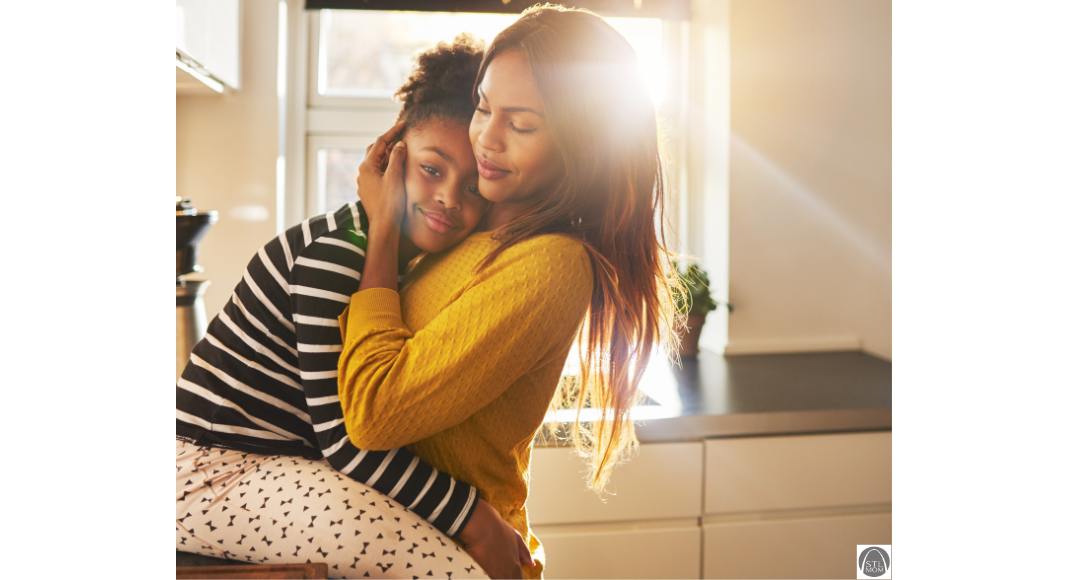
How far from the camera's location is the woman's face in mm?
583

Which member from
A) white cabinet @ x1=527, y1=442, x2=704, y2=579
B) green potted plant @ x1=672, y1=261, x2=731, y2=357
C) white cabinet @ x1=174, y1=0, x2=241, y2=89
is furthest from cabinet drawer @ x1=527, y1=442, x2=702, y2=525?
white cabinet @ x1=174, y1=0, x2=241, y2=89

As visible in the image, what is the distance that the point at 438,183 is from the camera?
604mm

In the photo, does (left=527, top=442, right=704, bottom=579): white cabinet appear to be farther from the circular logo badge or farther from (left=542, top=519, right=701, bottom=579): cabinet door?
the circular logo badge

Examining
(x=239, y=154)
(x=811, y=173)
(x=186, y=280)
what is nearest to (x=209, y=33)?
(x=239, y=154)

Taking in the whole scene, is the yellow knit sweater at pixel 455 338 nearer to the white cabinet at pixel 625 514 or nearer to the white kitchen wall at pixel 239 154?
the white kitchen wall at pixel 239 154

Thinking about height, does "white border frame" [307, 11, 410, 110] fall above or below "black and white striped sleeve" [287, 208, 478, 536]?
above

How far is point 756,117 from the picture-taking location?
3.01 ft

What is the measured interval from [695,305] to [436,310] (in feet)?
2.45

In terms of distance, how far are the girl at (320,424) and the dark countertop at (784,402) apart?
47cm

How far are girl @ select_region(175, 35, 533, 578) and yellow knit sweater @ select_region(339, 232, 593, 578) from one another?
0.12ft

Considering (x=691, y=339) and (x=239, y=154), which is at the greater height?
(x=239, y=154)

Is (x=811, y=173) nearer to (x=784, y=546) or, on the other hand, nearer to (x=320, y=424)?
(x=784, y=546)
